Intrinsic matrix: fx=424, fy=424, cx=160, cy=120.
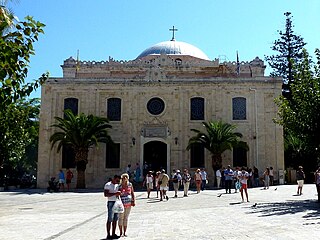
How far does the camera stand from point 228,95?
3094 cm

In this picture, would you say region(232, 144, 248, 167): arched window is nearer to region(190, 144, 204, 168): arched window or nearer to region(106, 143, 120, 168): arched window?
region(190, 144, 204, 168): arched window

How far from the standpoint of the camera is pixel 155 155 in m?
30.6

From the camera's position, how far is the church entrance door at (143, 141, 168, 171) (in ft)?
99.8

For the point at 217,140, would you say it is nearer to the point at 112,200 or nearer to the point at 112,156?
the point at 112,156

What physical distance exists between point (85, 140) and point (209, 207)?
557 inches

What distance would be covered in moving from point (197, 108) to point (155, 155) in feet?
15.1

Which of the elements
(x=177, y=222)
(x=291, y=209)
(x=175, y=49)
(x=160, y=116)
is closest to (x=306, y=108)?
(x=291, y=209)

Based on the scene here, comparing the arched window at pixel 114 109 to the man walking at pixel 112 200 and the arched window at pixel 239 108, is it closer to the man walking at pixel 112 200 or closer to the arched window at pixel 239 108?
the arched window at pixel 239 108

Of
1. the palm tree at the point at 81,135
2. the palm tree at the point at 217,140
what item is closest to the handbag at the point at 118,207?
the palm tree at the point at 81,135

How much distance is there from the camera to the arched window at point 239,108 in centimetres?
3075

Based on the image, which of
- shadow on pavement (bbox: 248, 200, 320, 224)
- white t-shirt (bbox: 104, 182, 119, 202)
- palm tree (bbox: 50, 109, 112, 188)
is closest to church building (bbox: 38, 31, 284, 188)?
palm tree (bbox: 50, 109, 112, 188)

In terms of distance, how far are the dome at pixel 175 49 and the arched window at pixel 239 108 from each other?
1030 cm

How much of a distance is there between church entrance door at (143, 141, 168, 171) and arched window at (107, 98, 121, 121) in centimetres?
303

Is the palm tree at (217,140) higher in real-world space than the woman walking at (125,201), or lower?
higher
